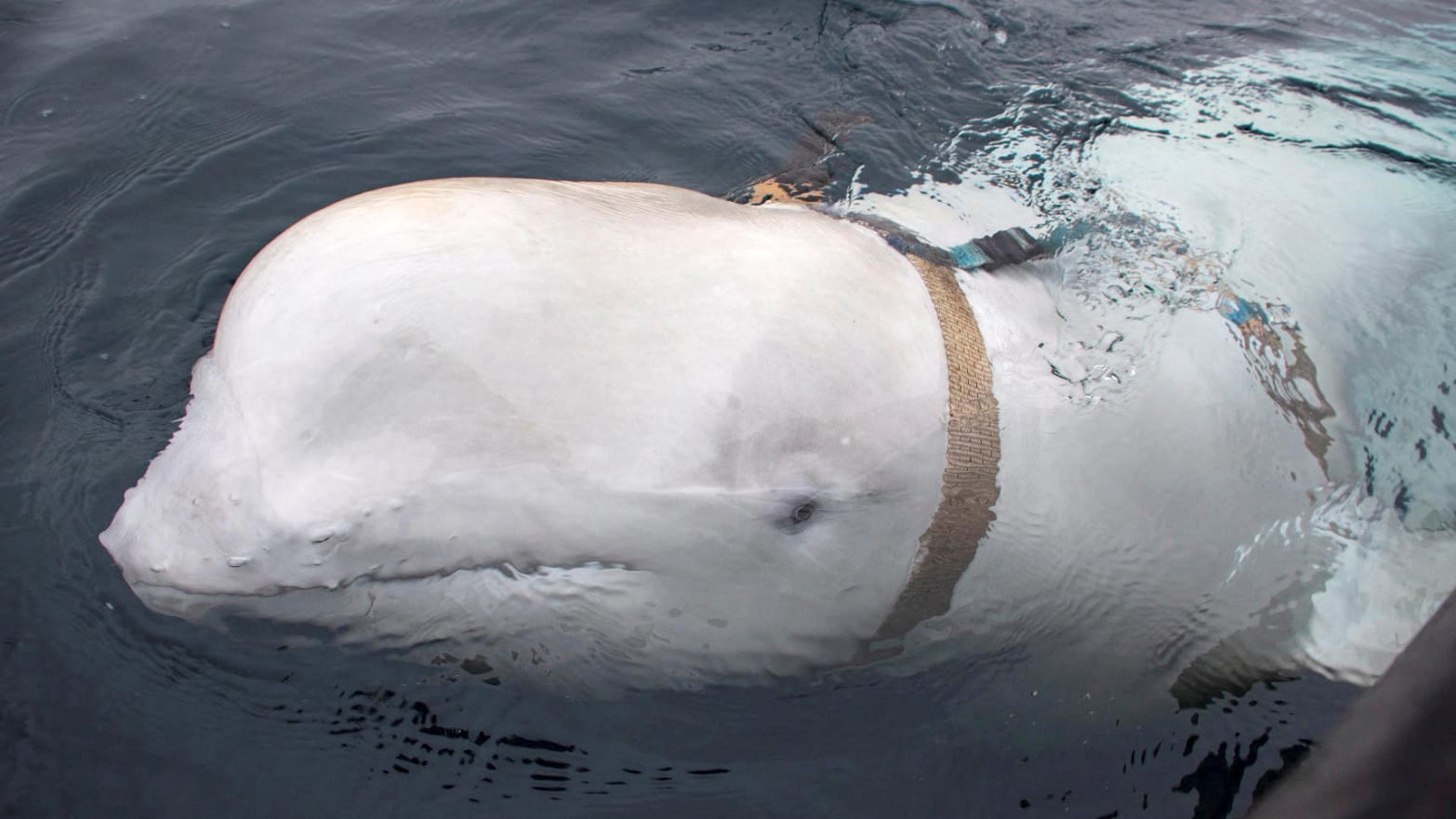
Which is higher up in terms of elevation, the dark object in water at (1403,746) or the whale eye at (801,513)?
the dark object in water at (1403,746)

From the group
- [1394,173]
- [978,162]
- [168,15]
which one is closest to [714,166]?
[978,162]

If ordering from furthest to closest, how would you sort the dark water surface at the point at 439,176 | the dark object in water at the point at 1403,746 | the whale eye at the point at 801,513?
the dark water surface at the point at 439,176
the whale eye at the point at 801,513
the dark object in water at the point at 1403,746

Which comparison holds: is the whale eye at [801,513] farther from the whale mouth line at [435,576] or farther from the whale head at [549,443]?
the whale mouth line at [435,576]

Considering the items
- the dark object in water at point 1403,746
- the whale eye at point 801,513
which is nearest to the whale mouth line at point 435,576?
the whale eye at point 801,513

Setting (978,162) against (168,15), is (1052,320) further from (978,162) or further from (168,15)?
(168,15)

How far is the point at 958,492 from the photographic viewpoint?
8.61 ft

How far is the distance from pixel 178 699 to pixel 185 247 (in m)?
2.41

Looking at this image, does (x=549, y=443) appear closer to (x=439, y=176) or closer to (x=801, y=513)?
(x=801, y=513)

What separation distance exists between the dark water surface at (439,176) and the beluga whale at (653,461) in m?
0.32

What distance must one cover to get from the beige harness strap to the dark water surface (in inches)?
12.5

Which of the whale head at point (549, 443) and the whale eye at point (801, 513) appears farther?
the whale eye at point (801, 513)

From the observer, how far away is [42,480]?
141 inches

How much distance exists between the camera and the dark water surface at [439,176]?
2.89 meters

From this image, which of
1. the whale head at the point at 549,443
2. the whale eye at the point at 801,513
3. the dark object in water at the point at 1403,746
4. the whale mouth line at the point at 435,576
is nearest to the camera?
the dark object in water at the point at 1403,746
